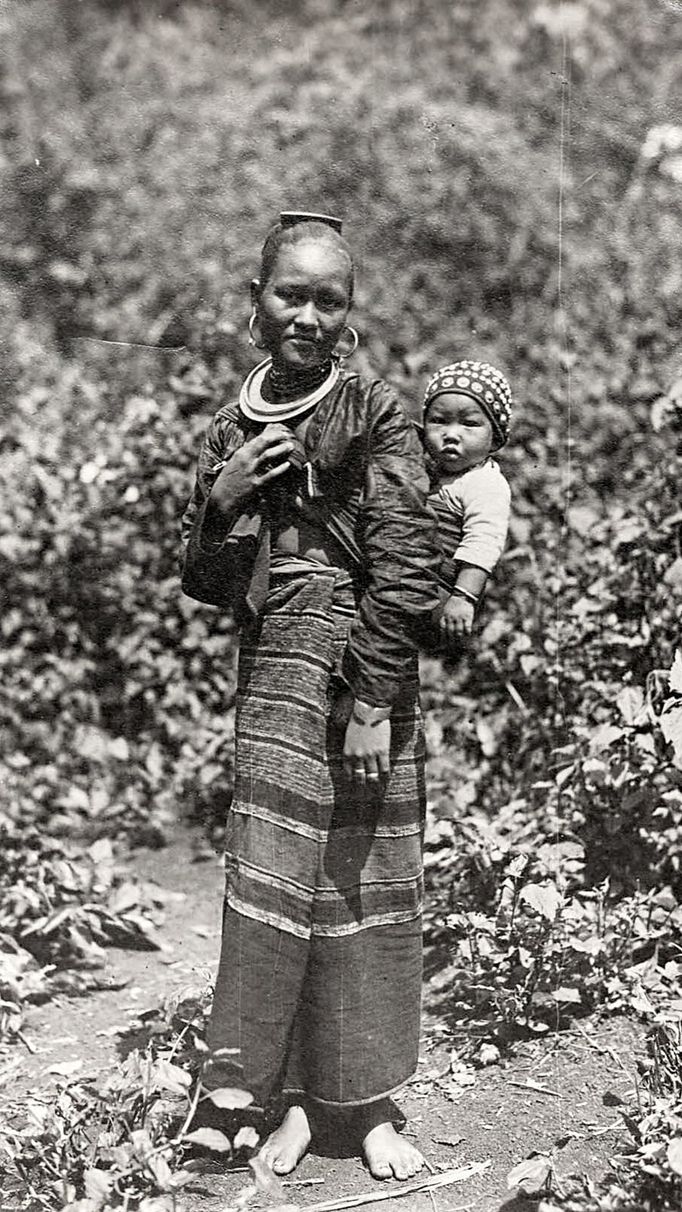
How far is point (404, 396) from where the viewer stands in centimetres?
633

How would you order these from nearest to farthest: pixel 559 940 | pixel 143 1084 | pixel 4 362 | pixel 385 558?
pixel 385 558
pixel 143 1084
pixel 559 940
pixel 4 362

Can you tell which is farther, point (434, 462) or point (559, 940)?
point (559, 940)

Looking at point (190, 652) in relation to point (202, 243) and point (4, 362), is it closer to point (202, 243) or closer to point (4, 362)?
point (4, 362)

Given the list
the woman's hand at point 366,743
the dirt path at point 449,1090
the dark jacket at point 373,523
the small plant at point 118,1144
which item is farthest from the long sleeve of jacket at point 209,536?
the dirt path at point 449,1090

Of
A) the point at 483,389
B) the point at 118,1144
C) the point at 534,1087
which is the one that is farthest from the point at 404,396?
the point at 118,1144

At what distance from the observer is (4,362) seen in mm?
6559

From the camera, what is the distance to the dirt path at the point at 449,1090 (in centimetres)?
278

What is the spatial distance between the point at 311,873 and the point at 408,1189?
2.55 ft

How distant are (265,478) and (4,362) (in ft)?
14.6

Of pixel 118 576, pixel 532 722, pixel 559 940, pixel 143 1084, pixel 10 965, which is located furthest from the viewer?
pixel 118 576

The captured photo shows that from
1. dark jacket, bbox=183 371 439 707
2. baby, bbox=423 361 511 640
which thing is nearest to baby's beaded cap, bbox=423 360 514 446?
baby, bbox=423 361 511 640

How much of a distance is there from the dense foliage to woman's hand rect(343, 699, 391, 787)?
927mm

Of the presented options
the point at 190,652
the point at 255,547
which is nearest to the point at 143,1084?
the point at 255,547

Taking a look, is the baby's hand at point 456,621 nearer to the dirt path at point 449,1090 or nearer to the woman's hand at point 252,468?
the woman's hand at point 252,468
